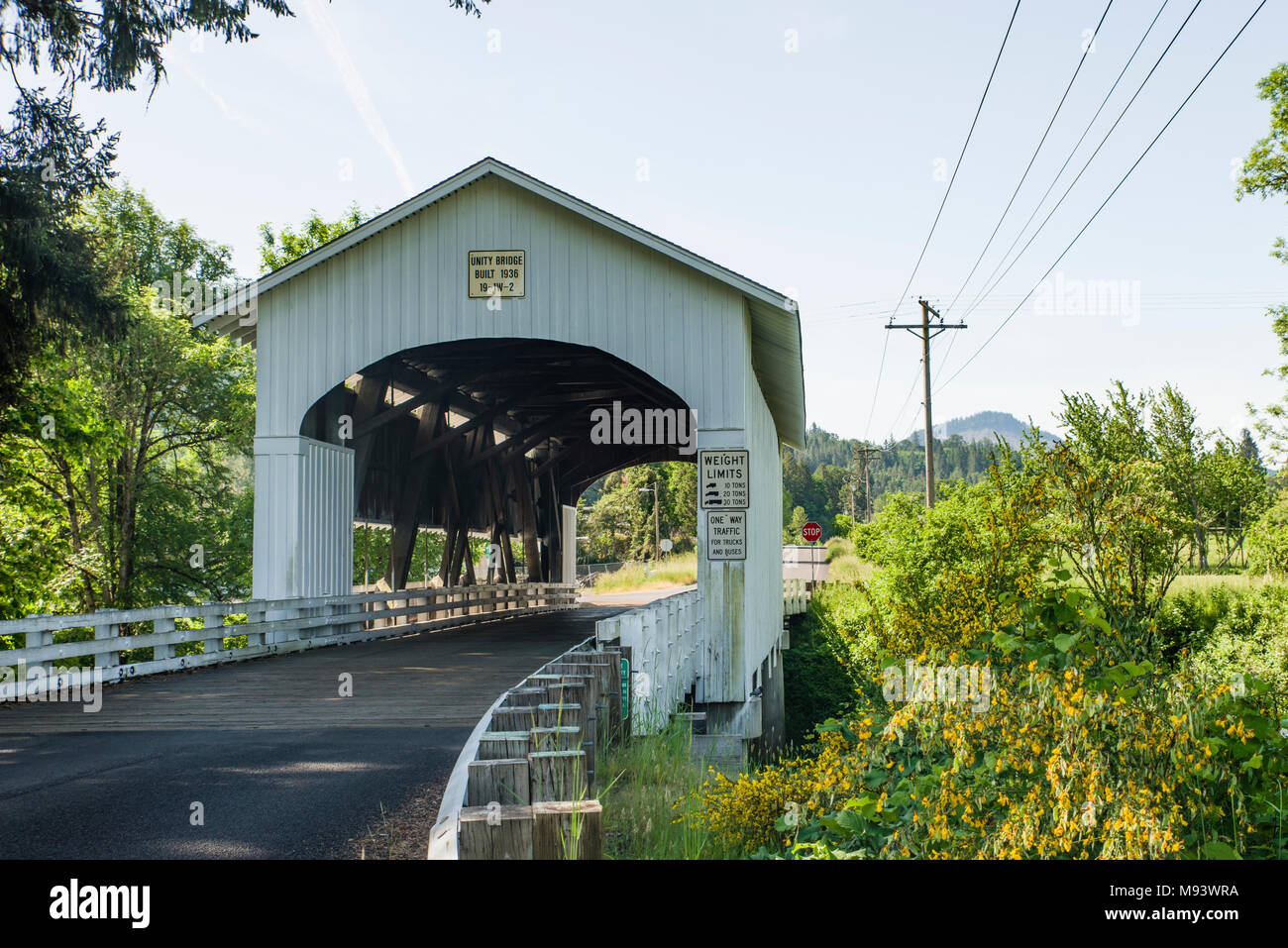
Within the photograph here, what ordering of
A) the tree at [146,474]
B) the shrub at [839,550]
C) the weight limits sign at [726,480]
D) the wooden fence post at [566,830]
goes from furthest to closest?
1. the shrub at [839,550]
2. the tree at [146,474]
3. the weight limits sign at [726,480]
4. the wooden fence post at [566,830]

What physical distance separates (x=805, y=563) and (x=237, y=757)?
34154 millimetres

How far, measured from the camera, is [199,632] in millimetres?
11773

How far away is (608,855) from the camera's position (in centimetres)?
450

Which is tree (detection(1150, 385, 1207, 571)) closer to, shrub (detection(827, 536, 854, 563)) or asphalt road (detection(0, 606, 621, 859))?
shrub (detection(827, 536, 854, 563))

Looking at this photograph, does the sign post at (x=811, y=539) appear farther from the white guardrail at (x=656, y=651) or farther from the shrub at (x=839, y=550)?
the white guardrail at (x=656, y=651)

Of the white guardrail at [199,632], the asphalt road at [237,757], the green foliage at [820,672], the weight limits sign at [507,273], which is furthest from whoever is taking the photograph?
the green foliage at [820,672]

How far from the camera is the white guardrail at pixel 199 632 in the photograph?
Answer: 932 centimetres

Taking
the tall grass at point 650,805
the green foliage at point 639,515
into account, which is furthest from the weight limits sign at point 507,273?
the green foliage at point 639,515

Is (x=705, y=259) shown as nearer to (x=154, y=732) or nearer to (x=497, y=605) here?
(x=154, y=732)

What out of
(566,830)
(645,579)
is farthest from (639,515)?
(566,830)

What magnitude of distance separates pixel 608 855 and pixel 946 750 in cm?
239

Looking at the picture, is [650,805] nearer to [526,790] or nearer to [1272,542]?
[526,790]

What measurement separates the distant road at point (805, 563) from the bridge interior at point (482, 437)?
13655 millimetres
